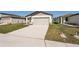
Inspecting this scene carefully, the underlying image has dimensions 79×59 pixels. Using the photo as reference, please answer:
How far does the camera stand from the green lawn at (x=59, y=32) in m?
4.57

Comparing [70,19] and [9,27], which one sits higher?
[70,19]

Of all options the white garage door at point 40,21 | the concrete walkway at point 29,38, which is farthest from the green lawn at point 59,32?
the white garage door at point 40,21

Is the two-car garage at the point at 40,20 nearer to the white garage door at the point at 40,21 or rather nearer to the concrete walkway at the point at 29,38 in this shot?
the white garage door at the point at 40,21

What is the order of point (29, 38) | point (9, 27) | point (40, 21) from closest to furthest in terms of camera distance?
point (29, 38) < point (9, 27) < point (40, 21)

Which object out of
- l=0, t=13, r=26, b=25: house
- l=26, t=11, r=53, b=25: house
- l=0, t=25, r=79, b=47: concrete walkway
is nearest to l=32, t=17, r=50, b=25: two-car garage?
l=26, t=11, r=53, b=25: house

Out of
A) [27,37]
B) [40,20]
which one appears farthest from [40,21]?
[27,37]

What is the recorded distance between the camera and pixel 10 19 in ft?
16.0

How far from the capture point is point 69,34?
15.1 ft

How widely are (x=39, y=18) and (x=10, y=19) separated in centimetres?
84

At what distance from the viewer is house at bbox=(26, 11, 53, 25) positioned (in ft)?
15.6

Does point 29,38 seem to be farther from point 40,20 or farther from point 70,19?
point 70,19

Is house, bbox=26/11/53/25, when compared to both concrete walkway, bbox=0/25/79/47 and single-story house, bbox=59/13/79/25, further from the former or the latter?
single-story house, bbox=59/13/79/25
